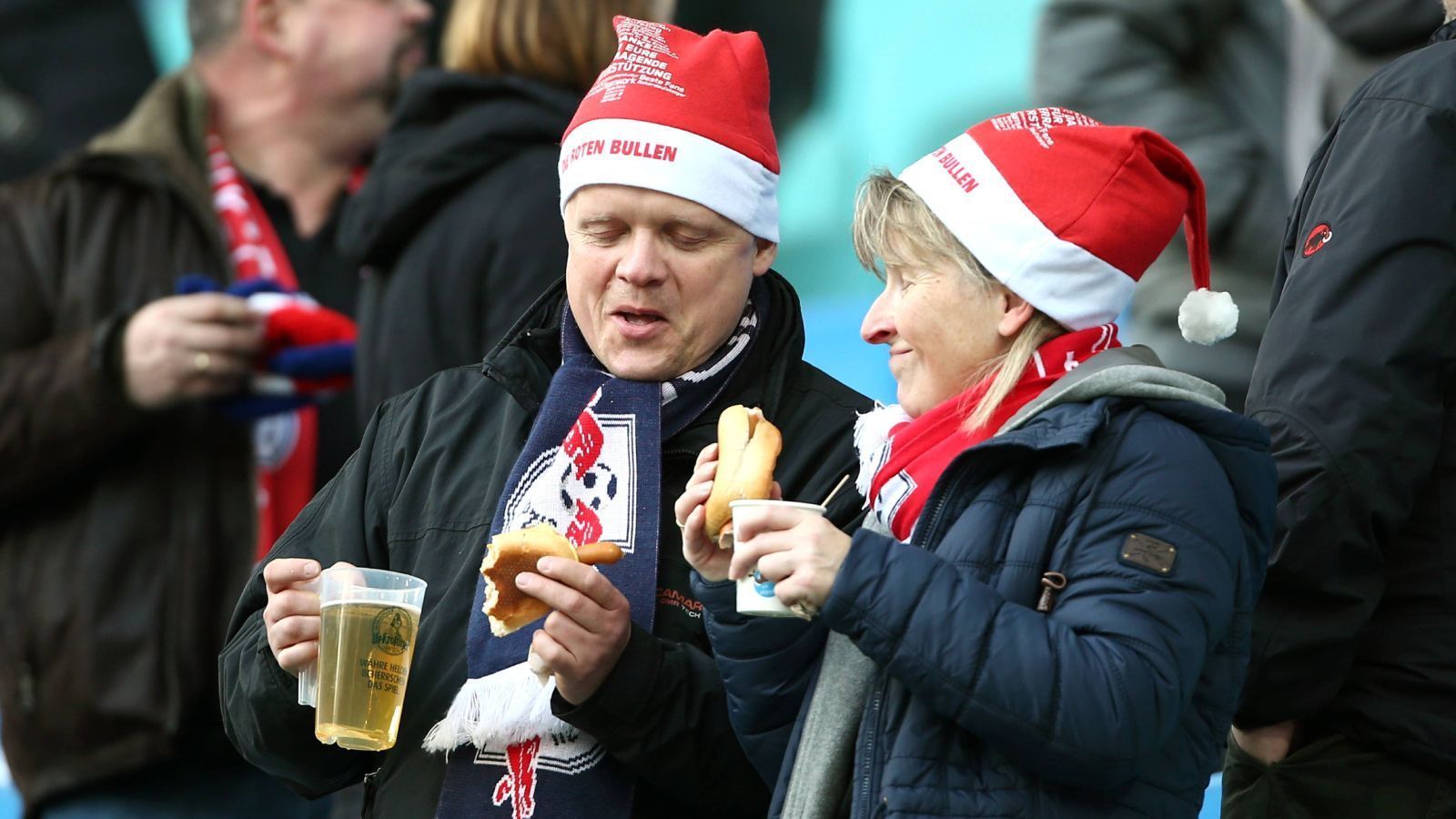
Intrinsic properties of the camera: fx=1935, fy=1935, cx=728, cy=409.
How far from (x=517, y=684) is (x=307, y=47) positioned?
2.94m

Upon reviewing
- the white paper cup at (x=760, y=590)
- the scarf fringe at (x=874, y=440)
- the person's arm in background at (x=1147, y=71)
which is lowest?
the white paper cup at (x=760, y=590)

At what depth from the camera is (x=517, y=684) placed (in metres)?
2.64

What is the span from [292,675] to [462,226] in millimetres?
1468

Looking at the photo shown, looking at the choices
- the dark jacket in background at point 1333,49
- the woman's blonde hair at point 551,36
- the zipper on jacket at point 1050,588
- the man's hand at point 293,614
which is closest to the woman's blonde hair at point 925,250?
the zipper on jacket at point 1050,588

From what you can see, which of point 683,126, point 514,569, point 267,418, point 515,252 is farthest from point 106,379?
point 514,569

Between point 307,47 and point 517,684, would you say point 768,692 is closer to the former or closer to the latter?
point 517,684

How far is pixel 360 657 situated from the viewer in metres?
2.51

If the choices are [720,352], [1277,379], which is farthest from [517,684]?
[1277,379]

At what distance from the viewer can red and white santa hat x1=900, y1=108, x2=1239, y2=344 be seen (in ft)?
7.95

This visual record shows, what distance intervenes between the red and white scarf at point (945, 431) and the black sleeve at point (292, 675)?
838 millimetres

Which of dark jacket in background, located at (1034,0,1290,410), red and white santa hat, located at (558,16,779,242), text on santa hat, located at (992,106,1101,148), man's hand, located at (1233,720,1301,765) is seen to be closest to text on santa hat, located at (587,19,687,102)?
red and white santa hat, located at (558,16,779,242)

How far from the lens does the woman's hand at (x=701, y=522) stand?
2.43 meters

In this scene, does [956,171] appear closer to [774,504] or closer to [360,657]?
[774,504]

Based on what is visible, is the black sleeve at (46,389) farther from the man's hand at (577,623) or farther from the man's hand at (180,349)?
the man's hand at (577,623)
